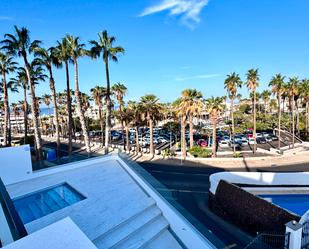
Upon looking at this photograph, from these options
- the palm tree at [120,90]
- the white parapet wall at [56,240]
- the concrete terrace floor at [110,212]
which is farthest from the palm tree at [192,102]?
the white parapet wall at [56,240]

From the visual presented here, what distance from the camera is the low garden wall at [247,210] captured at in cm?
1391

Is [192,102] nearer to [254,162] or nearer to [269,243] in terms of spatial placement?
[254,162]

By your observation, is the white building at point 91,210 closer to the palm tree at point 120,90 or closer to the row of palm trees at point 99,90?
the row of palm trees at point 99,90

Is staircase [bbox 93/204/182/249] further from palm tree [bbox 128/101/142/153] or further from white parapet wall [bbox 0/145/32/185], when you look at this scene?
palm tree [bbox 128/101/142/153]

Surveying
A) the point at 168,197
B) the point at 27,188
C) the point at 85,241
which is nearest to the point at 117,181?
the point at 168,197

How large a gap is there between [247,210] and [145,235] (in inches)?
380

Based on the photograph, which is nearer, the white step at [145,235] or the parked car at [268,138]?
the white step at [145,235]

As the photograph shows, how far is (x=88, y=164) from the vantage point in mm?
15836

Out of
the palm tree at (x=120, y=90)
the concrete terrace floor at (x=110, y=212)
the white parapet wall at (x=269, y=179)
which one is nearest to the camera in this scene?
the concrete terrace floor at (x=110, y=212)

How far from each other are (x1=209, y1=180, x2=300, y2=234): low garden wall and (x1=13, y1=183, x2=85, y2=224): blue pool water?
36.1ft

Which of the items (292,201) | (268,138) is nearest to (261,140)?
(268,138)

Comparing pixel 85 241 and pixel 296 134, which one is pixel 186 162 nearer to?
pixel 85 241

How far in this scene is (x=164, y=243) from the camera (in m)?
9.01

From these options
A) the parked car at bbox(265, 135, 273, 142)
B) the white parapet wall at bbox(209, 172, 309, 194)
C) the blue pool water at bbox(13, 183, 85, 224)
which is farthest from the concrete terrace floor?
the parked car at bbox(265, 135, 273, 142)
